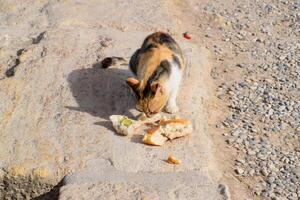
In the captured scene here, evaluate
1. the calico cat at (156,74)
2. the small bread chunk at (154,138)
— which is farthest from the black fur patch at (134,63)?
the small bread chunk at (154,138)

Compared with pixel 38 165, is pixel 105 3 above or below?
above

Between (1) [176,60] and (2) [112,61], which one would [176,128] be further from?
(2) [112,61]

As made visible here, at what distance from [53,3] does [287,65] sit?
11.4 ft

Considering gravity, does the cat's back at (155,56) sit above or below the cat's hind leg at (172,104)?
above

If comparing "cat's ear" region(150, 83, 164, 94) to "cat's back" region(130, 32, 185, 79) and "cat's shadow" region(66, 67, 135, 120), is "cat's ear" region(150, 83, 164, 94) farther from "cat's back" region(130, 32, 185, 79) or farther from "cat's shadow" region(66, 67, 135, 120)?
"cat's shadow" region(66, 67, 135, 120)

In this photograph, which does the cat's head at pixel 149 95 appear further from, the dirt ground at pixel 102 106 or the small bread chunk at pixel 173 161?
the small bread chunk at pixel 173 161

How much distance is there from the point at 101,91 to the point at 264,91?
213 centimetres

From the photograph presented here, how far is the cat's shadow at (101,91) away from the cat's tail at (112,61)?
6 cm

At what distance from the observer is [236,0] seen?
32.1 feet

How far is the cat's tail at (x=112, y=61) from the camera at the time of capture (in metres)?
6.59

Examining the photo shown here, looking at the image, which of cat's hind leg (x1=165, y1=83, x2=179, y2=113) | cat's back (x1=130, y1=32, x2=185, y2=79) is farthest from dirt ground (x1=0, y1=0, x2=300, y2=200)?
cat's back (x1=130, y1=32, x2=185, y2=79)

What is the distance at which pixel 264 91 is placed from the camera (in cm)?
711

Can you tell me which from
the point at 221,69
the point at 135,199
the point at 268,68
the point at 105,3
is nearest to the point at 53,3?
the point at 105,3

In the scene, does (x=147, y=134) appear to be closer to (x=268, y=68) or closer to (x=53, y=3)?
(x=268, y=68)
